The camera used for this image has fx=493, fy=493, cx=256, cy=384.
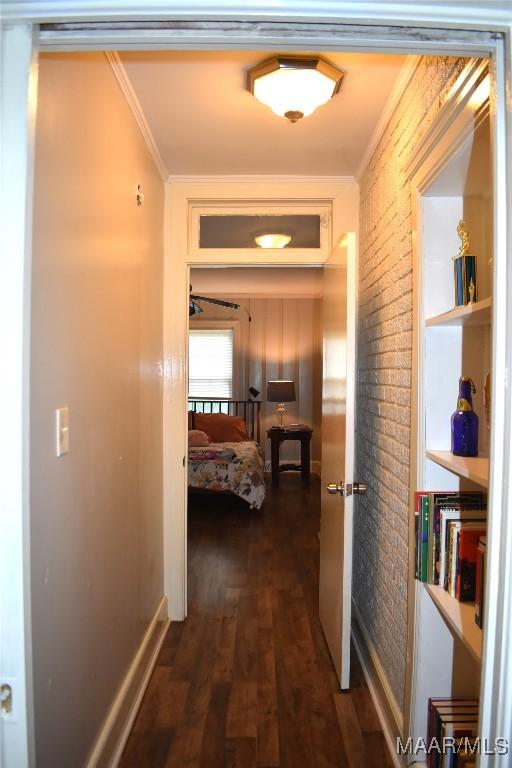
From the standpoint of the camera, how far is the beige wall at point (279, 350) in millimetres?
7254

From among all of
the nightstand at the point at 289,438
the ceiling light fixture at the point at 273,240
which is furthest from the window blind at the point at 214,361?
the ceiling light fixture at the point at 273,240

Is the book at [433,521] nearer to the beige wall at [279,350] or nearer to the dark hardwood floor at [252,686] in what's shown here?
the dark hardwood floor at [252,686]

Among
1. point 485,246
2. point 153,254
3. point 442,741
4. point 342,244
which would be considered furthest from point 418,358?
point 153,254

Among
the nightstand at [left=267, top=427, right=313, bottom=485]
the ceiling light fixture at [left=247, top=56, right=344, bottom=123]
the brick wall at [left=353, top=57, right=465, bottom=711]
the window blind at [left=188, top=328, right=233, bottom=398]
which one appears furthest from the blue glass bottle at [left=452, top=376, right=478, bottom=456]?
the window blind at [left=188, top=328, right=233, bottom=398]

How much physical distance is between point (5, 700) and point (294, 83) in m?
1.98

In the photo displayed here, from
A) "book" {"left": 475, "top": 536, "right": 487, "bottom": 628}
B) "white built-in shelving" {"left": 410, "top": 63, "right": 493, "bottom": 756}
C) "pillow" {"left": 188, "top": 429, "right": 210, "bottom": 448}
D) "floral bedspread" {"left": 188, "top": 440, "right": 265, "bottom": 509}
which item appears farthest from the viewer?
"pillow" {"left": 188, "top": 429, "right": 210, "bottom": 448}

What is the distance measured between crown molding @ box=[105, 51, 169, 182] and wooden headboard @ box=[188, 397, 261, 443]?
469 cm

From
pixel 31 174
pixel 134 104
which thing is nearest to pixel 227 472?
pixel 134 104

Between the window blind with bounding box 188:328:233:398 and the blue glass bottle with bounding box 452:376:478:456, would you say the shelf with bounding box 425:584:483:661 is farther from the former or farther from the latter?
the window blind with bounding box 188:328:233:398

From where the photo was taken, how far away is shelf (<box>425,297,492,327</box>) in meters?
1.20

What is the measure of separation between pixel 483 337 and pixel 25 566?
1429 millimetres

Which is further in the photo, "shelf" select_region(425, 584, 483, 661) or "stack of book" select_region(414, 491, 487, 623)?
"stack of book" select_region(414, 491, 487, 623)

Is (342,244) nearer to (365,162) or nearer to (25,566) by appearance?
(365,162)

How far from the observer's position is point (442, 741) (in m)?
1.46
